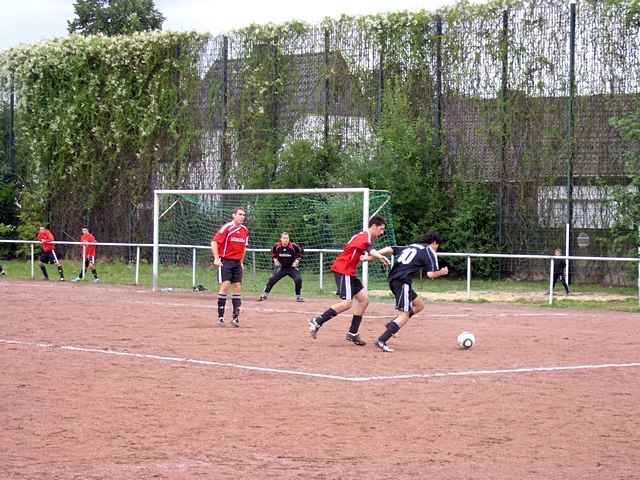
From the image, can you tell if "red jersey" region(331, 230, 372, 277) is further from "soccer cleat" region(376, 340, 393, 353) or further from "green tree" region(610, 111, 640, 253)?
"green tree" region(610, 111, 640, 253)

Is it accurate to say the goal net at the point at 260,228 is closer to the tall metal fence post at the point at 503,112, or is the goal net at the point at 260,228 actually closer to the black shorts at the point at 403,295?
the tall metal fence post at the point at 503,112

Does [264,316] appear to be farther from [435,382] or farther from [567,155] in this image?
[567,155]

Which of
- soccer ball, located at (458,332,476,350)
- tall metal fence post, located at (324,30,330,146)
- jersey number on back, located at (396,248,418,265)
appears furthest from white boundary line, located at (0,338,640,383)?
tall metal fence post, located at (324,30,330,146)

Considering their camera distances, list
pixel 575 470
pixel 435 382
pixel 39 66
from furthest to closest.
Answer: pixel 39 66 → pixel 435 382 → pixel 575 470

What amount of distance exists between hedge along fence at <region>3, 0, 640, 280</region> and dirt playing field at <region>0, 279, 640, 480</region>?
14.2 metres

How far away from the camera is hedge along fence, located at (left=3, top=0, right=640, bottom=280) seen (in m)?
31.8

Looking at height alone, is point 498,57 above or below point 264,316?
above

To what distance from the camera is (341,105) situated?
3609 centimetres

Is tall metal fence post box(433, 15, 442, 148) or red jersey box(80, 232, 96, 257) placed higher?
tall metal fence post box(433, 15, 442, 148)

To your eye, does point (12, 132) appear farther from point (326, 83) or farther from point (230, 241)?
point (230, 241)

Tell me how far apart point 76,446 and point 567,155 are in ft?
83.8

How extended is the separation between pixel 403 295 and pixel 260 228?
14.8 metres

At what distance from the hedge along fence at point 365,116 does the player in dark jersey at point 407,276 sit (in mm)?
16951

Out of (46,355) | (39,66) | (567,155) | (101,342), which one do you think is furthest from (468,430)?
(39,66)
